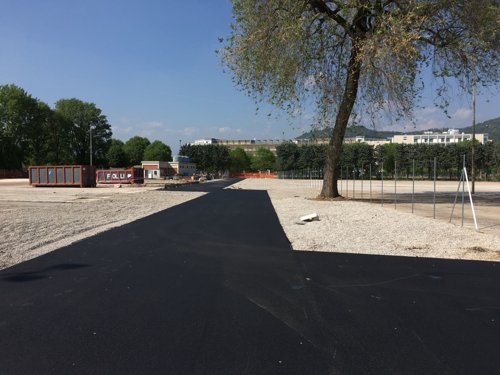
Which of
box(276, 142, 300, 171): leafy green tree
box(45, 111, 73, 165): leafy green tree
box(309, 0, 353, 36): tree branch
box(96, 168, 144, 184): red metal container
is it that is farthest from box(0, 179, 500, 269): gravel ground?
box(276, 142, 300, 171): leafy green tree

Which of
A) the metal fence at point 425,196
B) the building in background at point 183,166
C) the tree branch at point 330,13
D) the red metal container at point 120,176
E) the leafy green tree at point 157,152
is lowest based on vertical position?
the metal fence at point 425,196

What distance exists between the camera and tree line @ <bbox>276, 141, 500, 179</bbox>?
9562 cm

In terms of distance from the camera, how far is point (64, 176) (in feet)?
151

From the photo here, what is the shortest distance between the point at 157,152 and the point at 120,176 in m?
78.6

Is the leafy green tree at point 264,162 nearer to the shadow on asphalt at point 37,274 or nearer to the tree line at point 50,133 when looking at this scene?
the tree line at point 50,133

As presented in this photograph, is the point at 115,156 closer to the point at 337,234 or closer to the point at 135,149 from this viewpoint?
the point at 135,149

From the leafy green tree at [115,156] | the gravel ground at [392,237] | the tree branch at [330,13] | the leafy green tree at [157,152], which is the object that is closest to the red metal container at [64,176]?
the tree branch at [330,13]

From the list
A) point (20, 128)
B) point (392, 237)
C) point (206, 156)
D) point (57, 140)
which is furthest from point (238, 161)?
point (392, 237)

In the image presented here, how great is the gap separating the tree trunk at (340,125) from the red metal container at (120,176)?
30.0 metres

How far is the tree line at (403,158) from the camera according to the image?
95.6 m

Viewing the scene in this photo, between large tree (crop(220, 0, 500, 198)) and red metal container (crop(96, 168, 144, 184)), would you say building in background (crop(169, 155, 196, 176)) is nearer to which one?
red metal container (crop(96, 168, 144, 184))

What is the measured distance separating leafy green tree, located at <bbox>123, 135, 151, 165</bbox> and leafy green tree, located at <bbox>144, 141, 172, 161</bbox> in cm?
238

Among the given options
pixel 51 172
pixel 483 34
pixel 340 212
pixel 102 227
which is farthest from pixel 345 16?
pixel 51 172

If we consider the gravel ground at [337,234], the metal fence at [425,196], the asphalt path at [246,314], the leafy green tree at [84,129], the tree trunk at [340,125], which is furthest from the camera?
the leafy green tree at [84,129]
